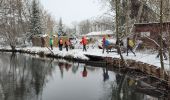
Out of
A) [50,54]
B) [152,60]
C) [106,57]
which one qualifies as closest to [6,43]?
[50,54]

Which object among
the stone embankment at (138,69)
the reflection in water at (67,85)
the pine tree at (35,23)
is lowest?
the reflection in water at (67,85)

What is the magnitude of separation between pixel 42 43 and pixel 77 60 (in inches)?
730

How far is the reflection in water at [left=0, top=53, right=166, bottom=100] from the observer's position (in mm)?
15008

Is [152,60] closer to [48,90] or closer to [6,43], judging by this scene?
[48,90]

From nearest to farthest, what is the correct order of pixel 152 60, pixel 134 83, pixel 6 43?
1. pixel 134 83
2. pixel 152 60
3. pixel 6 43

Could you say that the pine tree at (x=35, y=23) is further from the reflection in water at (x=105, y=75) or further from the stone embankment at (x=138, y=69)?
the reflection in water at (x=105, y=75)

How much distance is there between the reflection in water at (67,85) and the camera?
15008mm

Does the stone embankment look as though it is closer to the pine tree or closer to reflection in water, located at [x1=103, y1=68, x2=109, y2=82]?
reflection in water, located at [x1=103, y1=68, x2=109, y2=82]

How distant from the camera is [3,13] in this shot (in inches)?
1455

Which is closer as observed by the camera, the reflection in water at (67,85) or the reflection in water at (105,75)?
the reflection in water at (67,85)

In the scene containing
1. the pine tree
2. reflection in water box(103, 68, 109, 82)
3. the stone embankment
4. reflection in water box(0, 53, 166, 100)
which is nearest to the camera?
reflection in water box(0, 53, 166, 100)

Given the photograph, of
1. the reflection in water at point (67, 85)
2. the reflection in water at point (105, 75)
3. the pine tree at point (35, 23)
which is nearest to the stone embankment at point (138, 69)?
the reflection in water at point (105, 75)

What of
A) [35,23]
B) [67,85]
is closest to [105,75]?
[67,85]

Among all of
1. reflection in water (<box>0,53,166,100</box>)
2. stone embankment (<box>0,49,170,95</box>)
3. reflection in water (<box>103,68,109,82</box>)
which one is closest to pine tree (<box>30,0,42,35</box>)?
stone embankment (<box>0,49,170,95</box>)
